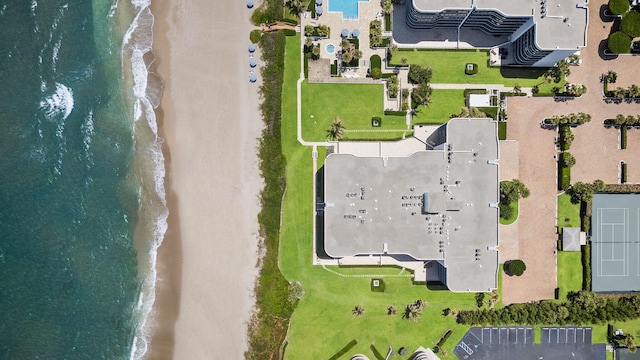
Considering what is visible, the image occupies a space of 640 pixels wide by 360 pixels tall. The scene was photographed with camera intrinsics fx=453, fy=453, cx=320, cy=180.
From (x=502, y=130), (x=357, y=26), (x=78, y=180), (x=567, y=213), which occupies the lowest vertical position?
(x=567, y=213)

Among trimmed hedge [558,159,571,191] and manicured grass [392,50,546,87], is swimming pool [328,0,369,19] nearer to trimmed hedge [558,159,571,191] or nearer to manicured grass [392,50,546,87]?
manicured grass [392,50,546,87]

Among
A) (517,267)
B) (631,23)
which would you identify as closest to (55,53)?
(517,267)

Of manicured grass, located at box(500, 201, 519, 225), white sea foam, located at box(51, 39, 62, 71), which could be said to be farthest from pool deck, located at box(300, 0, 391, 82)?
white sea foam, located at box(51, 39, 62, 71)

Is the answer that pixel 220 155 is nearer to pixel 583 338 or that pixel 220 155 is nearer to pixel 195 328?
pixel 195 328

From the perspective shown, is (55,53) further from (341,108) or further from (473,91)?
(473,91)

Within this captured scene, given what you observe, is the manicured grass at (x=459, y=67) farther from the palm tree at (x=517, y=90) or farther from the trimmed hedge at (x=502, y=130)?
the trimmed hedge at (x=502, y=130)

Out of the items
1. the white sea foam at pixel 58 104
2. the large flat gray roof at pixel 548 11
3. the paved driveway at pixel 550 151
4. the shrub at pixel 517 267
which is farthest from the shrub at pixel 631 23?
the white sea foam at pixel 58 104

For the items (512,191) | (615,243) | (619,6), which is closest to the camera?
(512,191)

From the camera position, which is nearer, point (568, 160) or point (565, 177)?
point (568, 160)
